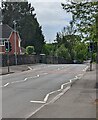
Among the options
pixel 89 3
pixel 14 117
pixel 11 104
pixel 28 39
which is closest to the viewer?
pixel 14 117

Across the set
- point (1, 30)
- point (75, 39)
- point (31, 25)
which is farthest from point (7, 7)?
point (75, 39)

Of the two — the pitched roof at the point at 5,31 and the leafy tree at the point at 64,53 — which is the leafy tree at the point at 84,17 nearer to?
the pitched roof at the point at 5,31

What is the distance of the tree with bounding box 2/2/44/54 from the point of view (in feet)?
361

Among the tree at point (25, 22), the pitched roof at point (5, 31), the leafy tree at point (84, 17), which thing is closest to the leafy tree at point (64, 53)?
the tree at point (25, 22)

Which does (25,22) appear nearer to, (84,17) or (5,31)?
(5,31)

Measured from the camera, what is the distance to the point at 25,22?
112000 mm

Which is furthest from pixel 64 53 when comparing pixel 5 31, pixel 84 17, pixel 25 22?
pixel 84 17

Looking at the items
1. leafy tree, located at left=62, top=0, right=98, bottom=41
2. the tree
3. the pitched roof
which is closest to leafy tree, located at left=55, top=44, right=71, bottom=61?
the tree

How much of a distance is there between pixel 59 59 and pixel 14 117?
104051mm

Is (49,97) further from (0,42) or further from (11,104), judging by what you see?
(0,42)

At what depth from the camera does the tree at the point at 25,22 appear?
361ft

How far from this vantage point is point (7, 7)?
115 m

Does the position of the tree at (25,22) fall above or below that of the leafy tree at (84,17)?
above

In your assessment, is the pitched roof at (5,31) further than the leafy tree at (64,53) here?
No
